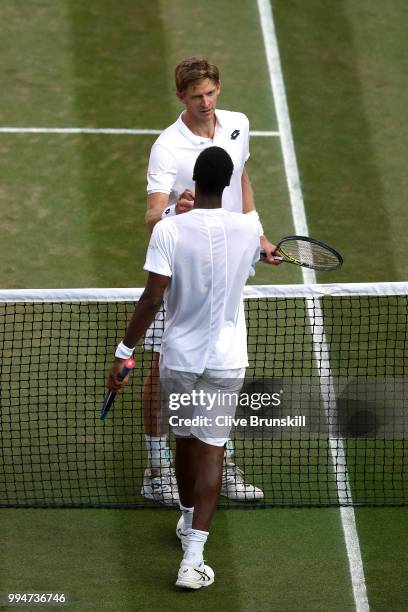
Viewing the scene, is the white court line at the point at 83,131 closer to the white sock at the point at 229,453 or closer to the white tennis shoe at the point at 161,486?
the white sock at the point at 229,453

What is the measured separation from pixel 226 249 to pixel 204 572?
2042 millimetres

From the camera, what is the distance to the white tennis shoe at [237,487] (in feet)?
28.4

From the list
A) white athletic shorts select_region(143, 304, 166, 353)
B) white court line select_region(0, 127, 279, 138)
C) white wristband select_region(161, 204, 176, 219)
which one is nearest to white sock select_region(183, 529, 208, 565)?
white athletic shorts select_region(143, 304, 166, 353)

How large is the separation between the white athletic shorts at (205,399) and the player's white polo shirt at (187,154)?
57.5 inches

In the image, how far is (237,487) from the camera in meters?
8.70

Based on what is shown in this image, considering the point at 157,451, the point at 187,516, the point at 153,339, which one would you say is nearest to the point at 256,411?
the point at 157,451

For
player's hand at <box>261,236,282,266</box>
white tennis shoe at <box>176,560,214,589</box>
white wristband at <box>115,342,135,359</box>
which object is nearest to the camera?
white wristband at <box>115,342,135,359</box>

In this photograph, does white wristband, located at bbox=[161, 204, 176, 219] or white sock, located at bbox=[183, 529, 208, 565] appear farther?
white wristband, located at bbox=[161, 204, 176, 219]

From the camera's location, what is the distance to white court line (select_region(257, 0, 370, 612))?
805 cm

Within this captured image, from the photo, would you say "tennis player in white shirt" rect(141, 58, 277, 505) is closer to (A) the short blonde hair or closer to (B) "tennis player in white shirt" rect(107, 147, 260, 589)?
(A) the short blonde hair

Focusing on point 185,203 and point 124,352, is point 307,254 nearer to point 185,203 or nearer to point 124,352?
point 185,203

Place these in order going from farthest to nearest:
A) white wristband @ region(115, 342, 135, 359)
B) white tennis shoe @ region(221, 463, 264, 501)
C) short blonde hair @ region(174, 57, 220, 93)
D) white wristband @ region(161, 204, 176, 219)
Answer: white tennis shoe @ region(221, 463, 264, 501), white wristband @ region(161, 204, 176, 219), short blonde hair @ region(174, 57, 220, 93), white wristband @ region(115, 342, 135, 359)

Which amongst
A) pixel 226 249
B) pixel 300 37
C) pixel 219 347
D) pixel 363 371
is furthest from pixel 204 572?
pixel 300 37

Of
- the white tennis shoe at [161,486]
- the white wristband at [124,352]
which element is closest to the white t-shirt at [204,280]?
the white wristband at [124,352]
